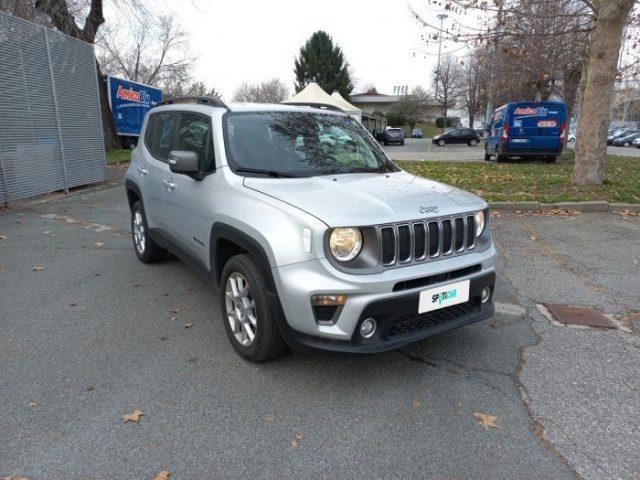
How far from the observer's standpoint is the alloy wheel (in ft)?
10.8

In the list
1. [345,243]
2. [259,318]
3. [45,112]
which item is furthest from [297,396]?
[45,112]

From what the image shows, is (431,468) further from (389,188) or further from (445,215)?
(389,188)

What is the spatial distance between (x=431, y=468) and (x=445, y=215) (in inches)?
59.3

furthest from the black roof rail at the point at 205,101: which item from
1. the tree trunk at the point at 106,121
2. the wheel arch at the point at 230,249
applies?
the tree trunk at the point at 106,121

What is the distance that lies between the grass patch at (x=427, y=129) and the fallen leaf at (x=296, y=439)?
70321 mm

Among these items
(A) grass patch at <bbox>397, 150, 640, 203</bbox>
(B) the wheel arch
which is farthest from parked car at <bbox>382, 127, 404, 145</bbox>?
(B) the wheel arch

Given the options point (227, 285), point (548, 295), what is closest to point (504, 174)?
point (548, 295)

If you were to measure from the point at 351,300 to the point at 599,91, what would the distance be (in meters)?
9.09

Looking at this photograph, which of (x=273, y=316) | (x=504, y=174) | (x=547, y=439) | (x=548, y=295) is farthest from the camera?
(x=504, y=174)

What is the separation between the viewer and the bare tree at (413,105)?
73.8 m

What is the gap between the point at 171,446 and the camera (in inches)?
100

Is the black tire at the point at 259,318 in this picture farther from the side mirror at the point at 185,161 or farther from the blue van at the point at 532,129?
the blue van at the point at 532,129

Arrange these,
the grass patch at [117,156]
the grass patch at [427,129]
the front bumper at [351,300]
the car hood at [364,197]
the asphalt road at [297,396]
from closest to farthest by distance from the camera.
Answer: the asphalt road at [297,396] < the front bumper at [351,300] < the car hood at [364,197] < the grass patch at [117,156] < the grass patch at [427,129]

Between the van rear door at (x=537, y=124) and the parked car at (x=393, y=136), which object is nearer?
the van rear door at (x=537, y=124)
